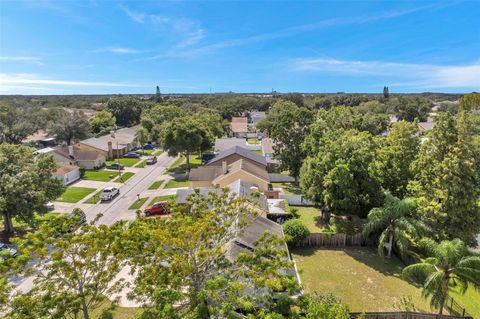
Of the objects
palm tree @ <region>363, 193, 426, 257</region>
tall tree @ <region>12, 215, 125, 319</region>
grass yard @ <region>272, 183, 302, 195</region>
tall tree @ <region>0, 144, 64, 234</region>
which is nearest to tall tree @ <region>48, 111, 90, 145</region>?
tall tree @ <region>0, 144, 64, 234</region>

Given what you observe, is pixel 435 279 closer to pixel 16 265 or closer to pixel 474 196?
pixel 474 196

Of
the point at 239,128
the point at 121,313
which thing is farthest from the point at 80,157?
the point at 239,128

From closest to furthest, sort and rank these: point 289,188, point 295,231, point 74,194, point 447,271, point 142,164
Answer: point 447,271 → point 295,231 → point 74,194 → point 289,188 → point 142,164

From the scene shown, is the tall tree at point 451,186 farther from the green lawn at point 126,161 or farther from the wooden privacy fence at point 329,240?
the green lawn at point 126,161

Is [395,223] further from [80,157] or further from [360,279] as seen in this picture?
[80,157]

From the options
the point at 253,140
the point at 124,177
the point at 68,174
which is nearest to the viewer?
the point at 68,174

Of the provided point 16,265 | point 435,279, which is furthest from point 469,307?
point 16,265
